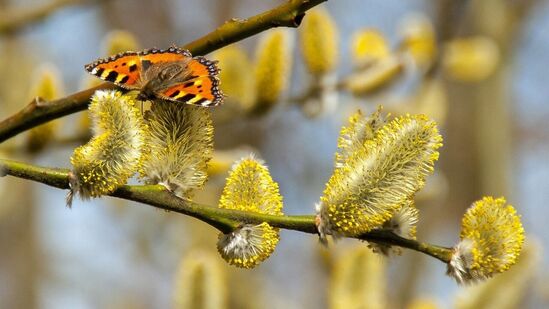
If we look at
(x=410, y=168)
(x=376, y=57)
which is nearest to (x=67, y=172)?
(x=410, y=168)

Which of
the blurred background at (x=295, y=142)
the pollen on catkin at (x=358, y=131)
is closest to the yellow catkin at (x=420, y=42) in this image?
the blurred background at (x=295, y=142)

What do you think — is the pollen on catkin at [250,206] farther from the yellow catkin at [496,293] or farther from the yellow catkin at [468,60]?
the yellow catkin at [468,60]

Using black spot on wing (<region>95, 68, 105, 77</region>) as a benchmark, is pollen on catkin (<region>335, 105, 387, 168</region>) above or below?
below

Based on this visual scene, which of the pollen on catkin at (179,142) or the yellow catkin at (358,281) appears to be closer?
the pollen on catkin at (179,142)

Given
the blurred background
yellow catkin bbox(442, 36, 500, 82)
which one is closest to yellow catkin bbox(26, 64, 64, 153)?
the blurred background

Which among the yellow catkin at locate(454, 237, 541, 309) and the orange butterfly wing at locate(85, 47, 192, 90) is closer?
the orange butterfly wing at locate(85, 47, 192, 90)

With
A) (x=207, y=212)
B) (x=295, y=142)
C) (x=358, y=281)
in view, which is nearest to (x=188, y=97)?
(x=207, y=212)

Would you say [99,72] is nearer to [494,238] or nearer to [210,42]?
[210,42]

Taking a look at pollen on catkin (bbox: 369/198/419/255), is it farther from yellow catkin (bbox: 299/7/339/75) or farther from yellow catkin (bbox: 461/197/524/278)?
yellow catkin (bbox: 299/7/339/75)
